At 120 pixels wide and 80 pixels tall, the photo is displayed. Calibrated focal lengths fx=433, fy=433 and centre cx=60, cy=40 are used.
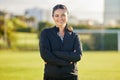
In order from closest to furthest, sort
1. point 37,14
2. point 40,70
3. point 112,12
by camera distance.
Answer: point 40,70, point 112,12, point 37,14

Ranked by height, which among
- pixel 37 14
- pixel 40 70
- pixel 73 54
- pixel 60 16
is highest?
pixel 60 16

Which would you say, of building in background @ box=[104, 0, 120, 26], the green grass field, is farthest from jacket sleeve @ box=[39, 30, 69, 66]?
building in background @ box=[104, 0, 120, 26]

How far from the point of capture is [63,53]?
4.20m

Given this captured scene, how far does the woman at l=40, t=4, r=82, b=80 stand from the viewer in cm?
417

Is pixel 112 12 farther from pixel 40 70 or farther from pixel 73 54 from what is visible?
pixel 73 54

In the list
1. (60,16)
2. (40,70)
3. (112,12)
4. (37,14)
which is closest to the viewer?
(60,16)

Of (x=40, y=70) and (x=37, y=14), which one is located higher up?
(x=37, y=14)

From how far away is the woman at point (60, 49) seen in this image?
417cm

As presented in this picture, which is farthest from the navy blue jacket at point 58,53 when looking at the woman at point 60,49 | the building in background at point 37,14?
the building in background at point 37,14

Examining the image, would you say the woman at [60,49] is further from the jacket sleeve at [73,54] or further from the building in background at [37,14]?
the building in background at [37,14]

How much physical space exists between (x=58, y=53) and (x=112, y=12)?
26815 millimetres

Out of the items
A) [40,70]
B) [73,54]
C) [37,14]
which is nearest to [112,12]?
[37,14]

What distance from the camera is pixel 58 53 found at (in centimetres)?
420

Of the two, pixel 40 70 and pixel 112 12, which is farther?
pixel 112 12
